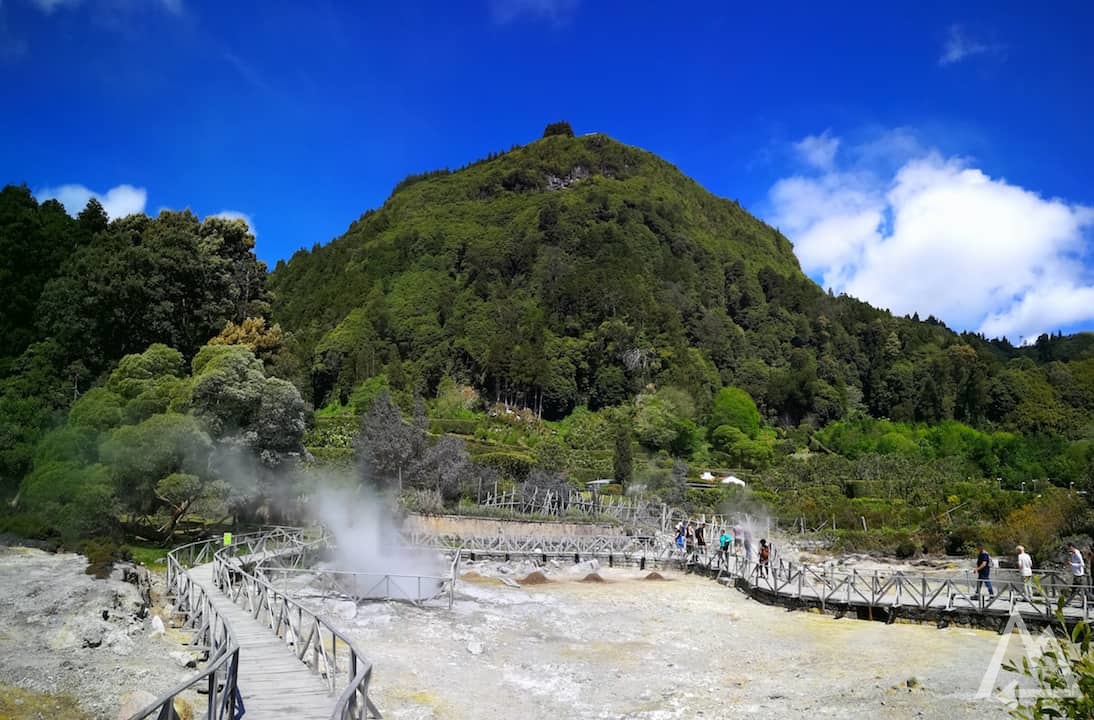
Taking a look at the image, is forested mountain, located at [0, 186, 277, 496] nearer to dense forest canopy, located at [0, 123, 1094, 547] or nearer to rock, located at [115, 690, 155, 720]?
dense forest canopy, located at [0, 123, 1094, 547]

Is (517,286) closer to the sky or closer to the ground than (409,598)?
closer to the sky

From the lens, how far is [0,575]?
65.6 feet

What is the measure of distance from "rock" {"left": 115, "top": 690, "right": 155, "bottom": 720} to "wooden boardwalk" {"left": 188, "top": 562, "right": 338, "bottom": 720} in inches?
64.7

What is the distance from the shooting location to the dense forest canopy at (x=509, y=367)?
29891 millimetres

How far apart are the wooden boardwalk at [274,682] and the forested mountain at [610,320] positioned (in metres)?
76.9

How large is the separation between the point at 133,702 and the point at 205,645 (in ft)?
13.6

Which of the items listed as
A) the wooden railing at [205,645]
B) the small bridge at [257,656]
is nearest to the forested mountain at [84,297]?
the wooden railing at [205,645]

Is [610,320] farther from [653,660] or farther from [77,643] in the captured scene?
[77,643]

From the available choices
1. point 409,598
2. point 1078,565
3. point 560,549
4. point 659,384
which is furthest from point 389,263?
point 1078,565

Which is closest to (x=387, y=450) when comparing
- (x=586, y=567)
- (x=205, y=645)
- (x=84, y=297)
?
(x=586, y=567)

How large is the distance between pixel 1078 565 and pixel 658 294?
93.9 metres

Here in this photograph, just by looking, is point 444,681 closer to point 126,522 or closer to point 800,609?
point 800,609

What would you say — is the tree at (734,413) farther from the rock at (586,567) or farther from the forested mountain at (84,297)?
the forested mountain at (84,297)

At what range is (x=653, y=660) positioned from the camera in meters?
18.3
